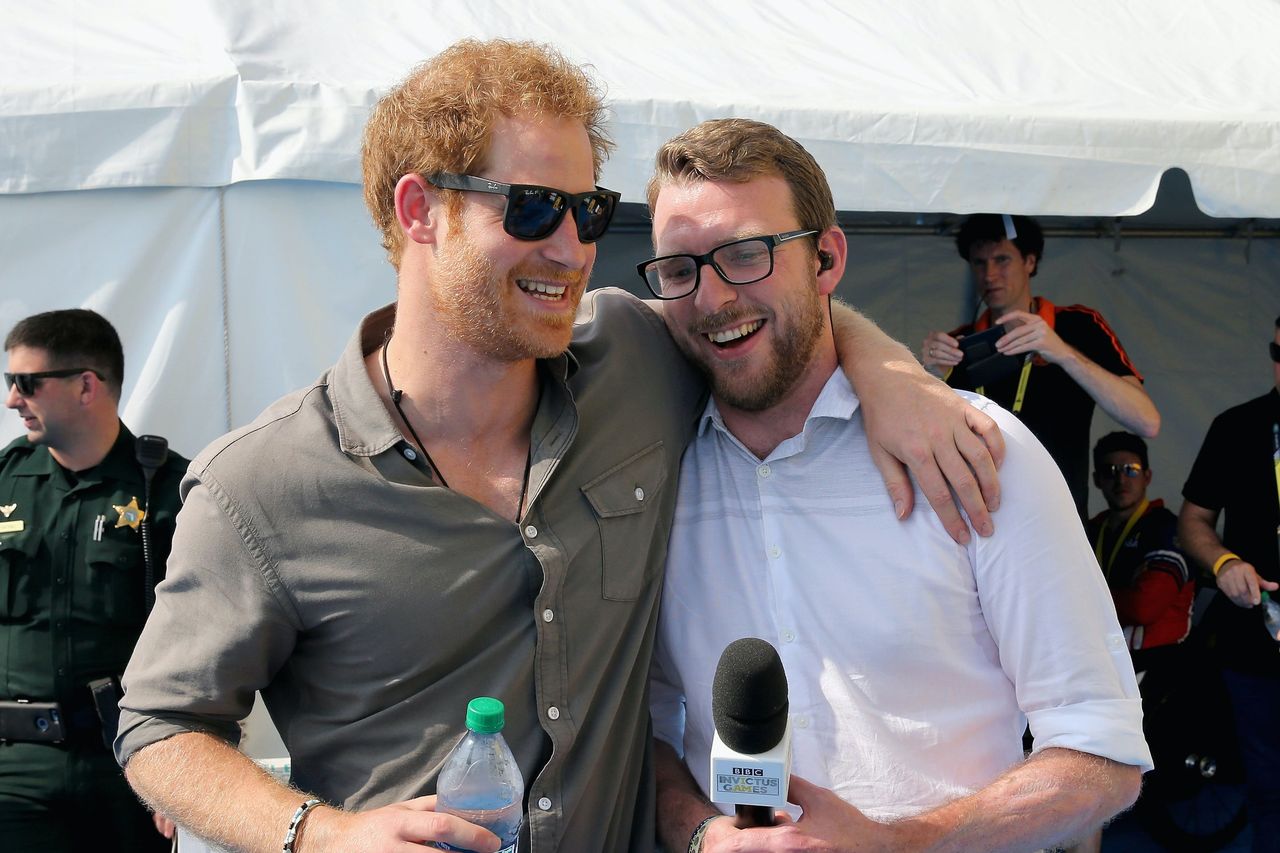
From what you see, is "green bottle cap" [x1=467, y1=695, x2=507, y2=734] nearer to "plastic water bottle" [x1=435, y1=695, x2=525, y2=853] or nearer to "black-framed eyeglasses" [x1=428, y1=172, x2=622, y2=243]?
"plastic water bottle" [x1=435, y1=695, x2=525, y2=853]

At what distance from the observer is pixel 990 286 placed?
471cm

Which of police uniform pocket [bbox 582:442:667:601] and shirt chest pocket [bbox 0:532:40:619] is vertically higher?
police uniform pocket [bbox 582:442:667:601]

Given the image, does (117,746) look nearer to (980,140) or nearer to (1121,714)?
(1121,714)

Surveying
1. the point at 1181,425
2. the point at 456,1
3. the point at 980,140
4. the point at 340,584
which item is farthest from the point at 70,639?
the point at 1181,425

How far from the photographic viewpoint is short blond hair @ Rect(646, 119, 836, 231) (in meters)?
2.15

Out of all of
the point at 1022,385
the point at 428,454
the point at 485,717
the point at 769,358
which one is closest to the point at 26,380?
the point at 428,454

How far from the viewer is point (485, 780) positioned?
5.39ft

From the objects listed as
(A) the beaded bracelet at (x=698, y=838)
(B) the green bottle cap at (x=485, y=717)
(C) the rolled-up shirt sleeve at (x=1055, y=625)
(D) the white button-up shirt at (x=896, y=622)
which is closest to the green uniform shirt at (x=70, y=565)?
(D) the white button-up shirt at (x=896, y=622)

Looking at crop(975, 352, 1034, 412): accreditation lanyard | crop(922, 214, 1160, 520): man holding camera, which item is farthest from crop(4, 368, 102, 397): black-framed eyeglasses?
crop(975, 352, 1034, 412): accreditation lanyard

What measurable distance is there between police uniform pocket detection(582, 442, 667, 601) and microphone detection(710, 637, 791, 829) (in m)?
0.51

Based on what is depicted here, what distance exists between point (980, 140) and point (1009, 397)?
122 centimetres

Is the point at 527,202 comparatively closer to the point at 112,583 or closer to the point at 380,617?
the point at 380,617

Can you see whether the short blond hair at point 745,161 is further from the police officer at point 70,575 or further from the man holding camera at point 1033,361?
the man holding camera at point 1033,361

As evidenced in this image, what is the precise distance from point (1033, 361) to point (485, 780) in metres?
3.66
